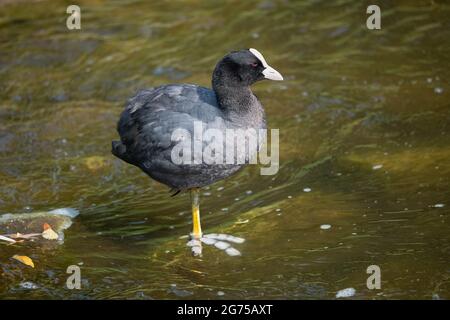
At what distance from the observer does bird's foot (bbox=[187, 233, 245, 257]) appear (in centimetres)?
553

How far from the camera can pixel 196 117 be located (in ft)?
17.4

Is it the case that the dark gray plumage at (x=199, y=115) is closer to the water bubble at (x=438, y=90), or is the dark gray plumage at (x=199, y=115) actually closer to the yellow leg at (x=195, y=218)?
the yellow leg at (x=195, y=218)

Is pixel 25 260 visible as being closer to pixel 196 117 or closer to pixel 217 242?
pixel 217 242

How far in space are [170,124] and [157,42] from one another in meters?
4.26

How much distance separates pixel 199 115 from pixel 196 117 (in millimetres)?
29

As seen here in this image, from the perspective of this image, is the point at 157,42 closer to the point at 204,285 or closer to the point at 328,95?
the point at 328,95

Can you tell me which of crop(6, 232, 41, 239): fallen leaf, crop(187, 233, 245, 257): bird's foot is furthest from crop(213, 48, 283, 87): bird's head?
crop(6, 232, 41, 239): fallen leaf

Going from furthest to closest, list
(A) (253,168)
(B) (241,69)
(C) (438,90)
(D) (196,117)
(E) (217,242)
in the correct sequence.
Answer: (C) (438,90) < (A) (253,168) < (E) (217,242) < (B) (241,69) < (D) (196,117)

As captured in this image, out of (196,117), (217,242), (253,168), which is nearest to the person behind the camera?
(196,117)

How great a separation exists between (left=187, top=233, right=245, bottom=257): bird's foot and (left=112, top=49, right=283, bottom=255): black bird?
0.01 metres

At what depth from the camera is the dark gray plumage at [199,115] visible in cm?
531

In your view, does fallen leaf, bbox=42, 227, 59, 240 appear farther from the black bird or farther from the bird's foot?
the bird's foot

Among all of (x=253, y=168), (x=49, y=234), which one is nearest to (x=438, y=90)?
(x=253, y=168)
